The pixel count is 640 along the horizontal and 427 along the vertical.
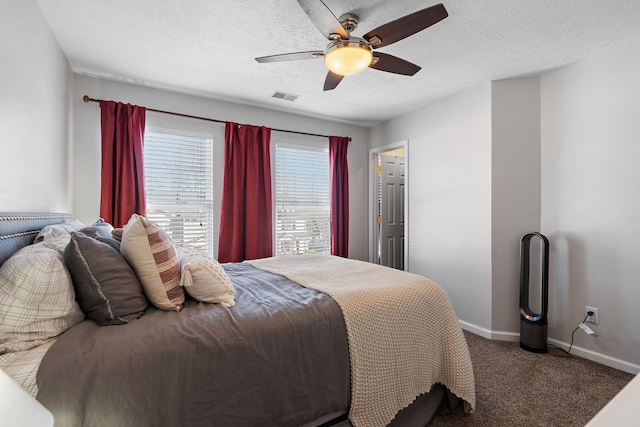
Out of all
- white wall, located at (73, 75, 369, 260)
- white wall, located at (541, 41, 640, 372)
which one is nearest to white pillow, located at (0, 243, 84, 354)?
white wall, located at (73, 75, 369, 260)

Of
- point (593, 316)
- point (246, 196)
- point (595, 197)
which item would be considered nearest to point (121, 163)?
point (246, 196)

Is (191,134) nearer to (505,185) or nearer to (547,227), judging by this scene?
(505,185)

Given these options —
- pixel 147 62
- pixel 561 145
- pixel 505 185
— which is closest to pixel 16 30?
pixel 147 62

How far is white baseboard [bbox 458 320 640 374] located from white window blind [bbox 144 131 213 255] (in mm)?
3048

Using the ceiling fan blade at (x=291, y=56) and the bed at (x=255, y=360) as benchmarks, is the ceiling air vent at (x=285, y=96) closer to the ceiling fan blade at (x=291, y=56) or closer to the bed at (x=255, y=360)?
the ceiling fan blade at (x=291, y=56)

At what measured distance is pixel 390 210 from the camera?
462 centimetres

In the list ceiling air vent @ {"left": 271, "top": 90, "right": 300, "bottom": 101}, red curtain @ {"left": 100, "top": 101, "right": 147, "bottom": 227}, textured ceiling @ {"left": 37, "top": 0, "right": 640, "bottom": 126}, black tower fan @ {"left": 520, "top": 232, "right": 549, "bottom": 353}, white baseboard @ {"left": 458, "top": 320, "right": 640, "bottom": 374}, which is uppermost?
ceiling air vent @ {"left": 271, "top": 90, "right": 300, "bottom": 101}

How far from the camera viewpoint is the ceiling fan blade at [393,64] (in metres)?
1.95

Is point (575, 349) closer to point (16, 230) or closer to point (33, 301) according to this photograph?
point (33, 301)

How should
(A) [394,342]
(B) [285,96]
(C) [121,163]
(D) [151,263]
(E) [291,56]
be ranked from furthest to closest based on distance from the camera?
(B) [285,96] < (C) [121,163] < (E) [291,56] < (A) [394,342] < (D) [151,263]

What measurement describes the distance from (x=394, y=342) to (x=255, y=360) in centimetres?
71

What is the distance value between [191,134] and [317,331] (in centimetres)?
283

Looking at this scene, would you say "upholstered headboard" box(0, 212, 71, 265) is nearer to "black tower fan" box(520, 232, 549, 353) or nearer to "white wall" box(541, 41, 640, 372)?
"black tower fan" box(520, 232, 549, 353)

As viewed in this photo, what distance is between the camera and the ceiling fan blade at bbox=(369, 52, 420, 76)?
76.7 inches
